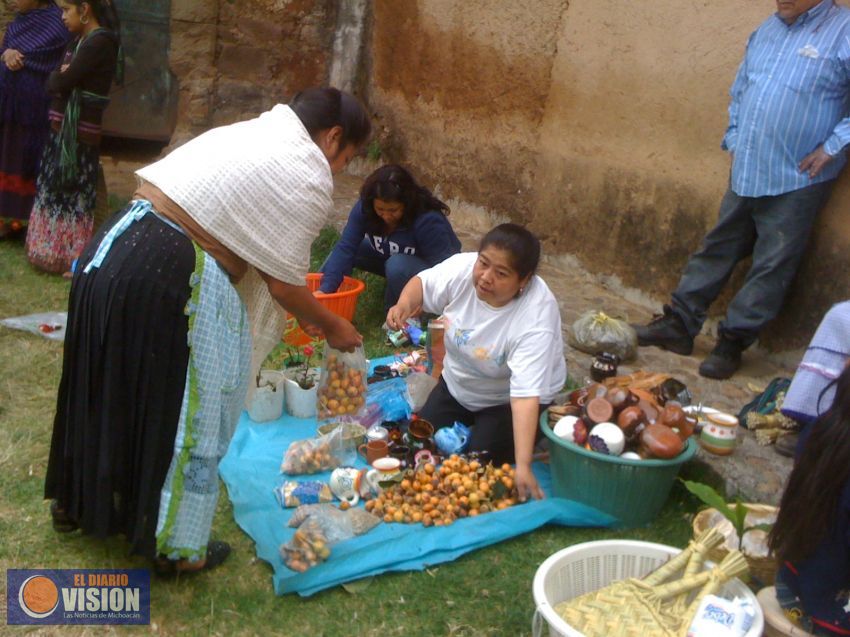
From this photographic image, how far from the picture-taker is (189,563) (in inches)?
107

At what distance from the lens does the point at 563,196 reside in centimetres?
568

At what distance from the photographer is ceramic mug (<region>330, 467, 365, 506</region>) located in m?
3.24

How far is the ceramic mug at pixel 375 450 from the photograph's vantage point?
3.49 meters

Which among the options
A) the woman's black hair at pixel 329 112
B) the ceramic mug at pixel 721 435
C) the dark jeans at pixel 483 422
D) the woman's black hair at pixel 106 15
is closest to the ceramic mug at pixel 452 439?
the dark jeans at pixel 483 422

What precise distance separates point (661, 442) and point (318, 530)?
1195mm

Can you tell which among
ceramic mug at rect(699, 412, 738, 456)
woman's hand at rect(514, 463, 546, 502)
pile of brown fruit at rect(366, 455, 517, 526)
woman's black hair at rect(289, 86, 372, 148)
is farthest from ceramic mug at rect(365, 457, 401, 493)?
woman's black hair at rect(289, 86, 372, 148)

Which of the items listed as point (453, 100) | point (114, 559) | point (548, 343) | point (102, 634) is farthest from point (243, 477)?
point (453, 100)

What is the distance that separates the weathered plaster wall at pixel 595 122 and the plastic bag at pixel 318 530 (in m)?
2.36

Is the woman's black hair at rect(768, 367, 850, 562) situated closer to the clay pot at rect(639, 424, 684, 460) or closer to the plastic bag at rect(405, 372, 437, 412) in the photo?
the clay pot at rect(639, 424, 684, 460)

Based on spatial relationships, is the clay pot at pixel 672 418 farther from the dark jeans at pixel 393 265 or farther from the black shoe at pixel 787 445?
the dark jeans at pixel 393 265

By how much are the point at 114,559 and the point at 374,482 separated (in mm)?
952

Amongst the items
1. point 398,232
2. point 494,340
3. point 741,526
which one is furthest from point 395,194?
point 741,526

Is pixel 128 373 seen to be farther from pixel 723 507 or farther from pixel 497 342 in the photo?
pixel 723 507

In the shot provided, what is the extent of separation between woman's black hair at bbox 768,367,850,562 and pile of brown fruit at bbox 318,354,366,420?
1971 mm
